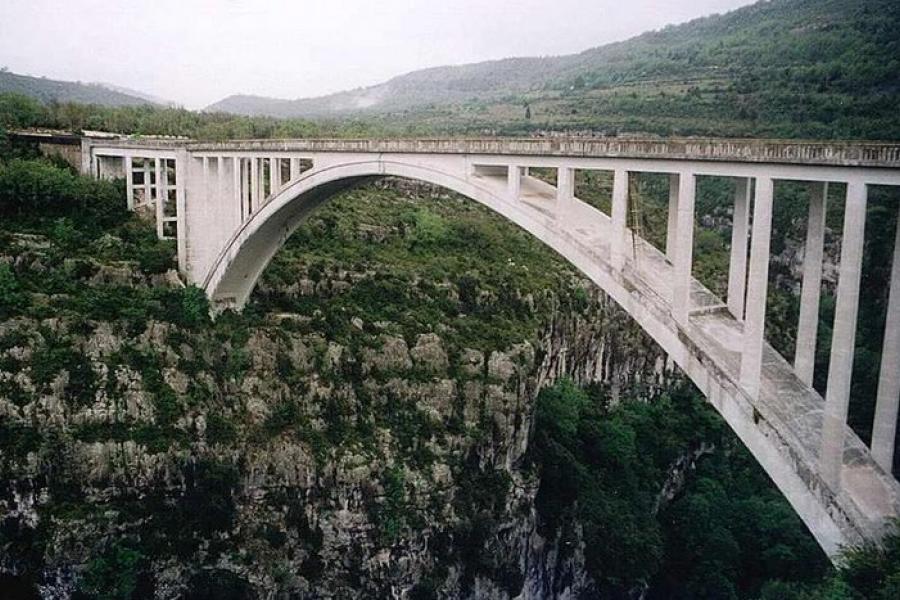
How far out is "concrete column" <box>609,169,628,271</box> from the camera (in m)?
15.0

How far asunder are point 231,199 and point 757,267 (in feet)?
62.6

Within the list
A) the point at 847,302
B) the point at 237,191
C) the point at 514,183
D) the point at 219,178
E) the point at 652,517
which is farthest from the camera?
the point at 652,517

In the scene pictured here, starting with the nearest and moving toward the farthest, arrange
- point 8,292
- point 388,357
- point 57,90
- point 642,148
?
point 642,148 < point 8,292 < point 388,357 < point 57,90

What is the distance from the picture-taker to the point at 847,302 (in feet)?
36.7

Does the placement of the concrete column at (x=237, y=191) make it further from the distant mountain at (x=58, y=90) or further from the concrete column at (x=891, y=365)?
the distant mountain at (x=58, y=90)

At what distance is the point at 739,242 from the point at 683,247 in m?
0.88

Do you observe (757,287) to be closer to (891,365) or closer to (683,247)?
(683,247)

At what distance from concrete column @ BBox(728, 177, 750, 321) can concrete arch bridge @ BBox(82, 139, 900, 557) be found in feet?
0.09

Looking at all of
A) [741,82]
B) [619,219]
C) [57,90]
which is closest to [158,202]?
[619,219]

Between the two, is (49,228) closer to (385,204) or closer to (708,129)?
(385,204)

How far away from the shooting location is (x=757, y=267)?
12531mm

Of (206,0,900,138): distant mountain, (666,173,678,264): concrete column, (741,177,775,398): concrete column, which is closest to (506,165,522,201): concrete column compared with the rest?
(666,173,678,264): concrete column

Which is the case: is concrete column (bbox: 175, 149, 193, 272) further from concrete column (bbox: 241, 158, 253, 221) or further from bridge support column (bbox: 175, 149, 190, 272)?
concrete column (bbox: 241, 158, 253, 221)

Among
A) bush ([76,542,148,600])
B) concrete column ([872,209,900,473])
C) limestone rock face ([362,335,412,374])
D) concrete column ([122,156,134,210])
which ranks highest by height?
concrete column ([122,156,134,210])
